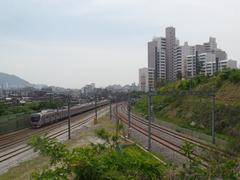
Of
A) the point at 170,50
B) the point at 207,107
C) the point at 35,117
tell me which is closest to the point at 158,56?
the point at 170,50

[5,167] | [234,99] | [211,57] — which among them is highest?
[211,57]

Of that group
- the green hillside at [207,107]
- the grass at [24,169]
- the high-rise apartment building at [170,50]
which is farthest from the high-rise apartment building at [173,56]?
the grass at [24,169]

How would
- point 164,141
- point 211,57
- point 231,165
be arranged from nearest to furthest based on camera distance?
1. point 231,165
2. point 164,141
3. point 211,57

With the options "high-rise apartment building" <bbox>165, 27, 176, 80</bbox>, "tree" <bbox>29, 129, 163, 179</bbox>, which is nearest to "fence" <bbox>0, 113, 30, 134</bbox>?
"tree" <bbox>29, 129, 163, 179</bbox>

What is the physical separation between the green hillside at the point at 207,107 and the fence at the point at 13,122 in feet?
72.1

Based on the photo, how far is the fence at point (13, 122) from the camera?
52.6m

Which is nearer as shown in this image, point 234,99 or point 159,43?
point 234,99

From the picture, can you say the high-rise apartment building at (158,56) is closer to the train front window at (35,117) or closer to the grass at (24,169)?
the train front window at (35,117)

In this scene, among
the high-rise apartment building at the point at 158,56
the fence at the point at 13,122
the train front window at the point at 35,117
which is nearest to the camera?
the fence at the point at 13,122

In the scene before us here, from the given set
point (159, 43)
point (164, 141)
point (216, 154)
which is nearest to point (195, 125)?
point (164, 141)

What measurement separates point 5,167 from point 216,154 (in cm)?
2348

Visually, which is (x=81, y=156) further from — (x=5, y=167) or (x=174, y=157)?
(x=5, y=167)

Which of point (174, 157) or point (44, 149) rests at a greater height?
point (44, 149)

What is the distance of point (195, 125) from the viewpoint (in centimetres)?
4841
